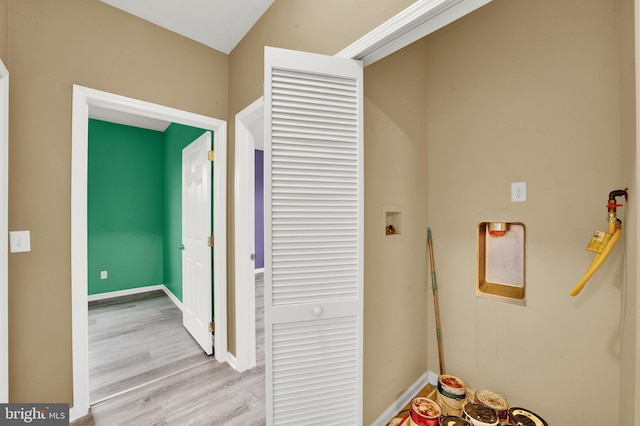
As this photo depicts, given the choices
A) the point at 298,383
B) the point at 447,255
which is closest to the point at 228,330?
the point at 298,383

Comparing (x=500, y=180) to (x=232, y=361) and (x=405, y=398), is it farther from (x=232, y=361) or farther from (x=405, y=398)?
(x=232, y=361)

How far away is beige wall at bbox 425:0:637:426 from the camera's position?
1229mm

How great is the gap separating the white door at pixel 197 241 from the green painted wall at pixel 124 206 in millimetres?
1824

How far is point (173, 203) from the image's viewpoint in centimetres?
367

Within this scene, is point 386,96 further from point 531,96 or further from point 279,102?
point 531,96

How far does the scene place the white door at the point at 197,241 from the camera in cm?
222

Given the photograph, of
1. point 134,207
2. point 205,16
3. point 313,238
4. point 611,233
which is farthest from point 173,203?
point 611,233

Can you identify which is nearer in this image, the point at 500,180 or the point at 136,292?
→ the point at 500,180

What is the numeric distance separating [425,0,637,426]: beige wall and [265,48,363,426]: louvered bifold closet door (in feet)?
3.38

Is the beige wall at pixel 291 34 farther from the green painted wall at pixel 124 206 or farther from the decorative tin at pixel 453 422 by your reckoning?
the green painted wall at pixel 124 206

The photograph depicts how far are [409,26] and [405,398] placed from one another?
83.5 inches

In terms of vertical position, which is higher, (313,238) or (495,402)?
(313,238)

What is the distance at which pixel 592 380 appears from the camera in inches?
49.6

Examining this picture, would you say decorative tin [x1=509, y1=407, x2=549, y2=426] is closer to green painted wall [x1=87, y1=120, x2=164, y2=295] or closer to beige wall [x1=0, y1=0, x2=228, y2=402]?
beige wall [x1=0, y1=0, x2=228, y2=402]
